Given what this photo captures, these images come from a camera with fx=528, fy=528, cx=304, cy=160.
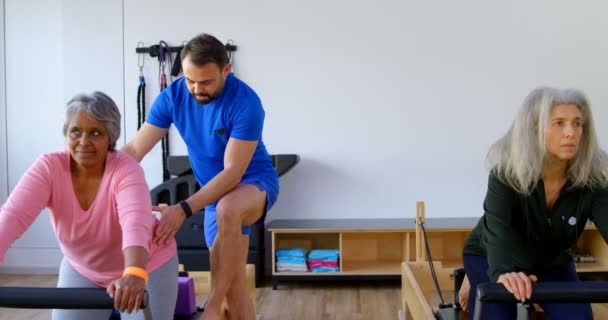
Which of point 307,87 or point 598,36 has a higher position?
point 598,36

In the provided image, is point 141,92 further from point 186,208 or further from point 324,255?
point 186,208

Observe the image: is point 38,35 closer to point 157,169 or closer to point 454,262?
point 157,169

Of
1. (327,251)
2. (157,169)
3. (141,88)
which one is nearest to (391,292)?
(327,251)

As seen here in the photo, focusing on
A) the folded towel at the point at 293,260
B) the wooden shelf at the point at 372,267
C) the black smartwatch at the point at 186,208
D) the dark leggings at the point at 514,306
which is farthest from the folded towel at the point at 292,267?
the black smartwatch at the point at 186,208

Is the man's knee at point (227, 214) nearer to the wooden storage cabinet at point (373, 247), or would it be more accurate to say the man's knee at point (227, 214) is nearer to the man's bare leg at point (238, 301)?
the man's bare leg at point (238, 301)

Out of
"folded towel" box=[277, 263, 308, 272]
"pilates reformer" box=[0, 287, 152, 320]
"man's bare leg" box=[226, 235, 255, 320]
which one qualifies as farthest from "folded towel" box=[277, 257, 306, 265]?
"pilates reformer" box=[0, 287, 152, 320]

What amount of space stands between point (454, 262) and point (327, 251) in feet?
3.27

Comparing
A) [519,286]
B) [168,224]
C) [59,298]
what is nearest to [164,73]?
[168,224]

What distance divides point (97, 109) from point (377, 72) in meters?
3.00

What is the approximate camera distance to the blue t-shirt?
192 cm

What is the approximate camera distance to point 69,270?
65.2 inches

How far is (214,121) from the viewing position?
1.93 metres

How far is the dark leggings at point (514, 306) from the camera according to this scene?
1.72m

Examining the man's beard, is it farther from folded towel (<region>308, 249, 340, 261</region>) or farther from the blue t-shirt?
folded towel (<region>308, 249, 340, 261</region>)
